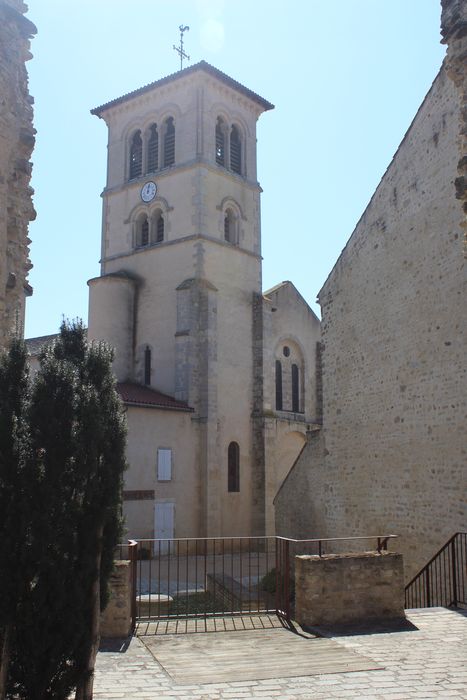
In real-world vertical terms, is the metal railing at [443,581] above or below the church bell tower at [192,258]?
below

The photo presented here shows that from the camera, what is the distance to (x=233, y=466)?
1045 inches

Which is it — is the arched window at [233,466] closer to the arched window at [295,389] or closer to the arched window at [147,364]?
the arched window at [147,364]

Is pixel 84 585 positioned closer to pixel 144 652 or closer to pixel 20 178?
pixel 144 652

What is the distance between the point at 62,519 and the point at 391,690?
3.93 m

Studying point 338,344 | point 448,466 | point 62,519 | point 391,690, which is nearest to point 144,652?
point 391,690

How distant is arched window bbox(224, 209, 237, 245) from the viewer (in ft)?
95.8

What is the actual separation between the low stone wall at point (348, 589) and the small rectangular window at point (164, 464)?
44.9 feet

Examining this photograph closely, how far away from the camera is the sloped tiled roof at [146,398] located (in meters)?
23.3

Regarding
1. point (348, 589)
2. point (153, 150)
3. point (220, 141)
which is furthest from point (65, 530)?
point (153, 150)

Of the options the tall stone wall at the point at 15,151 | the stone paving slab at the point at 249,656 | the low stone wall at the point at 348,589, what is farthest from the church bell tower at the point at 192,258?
the tall stone wall at the point at 15,151

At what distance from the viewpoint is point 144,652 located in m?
8.72

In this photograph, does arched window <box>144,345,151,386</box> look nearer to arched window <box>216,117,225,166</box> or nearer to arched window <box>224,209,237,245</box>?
arched window <box>224,209,237,245</box>

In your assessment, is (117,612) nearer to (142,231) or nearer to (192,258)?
(192,258)

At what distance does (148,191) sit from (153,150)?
201 centimetres
